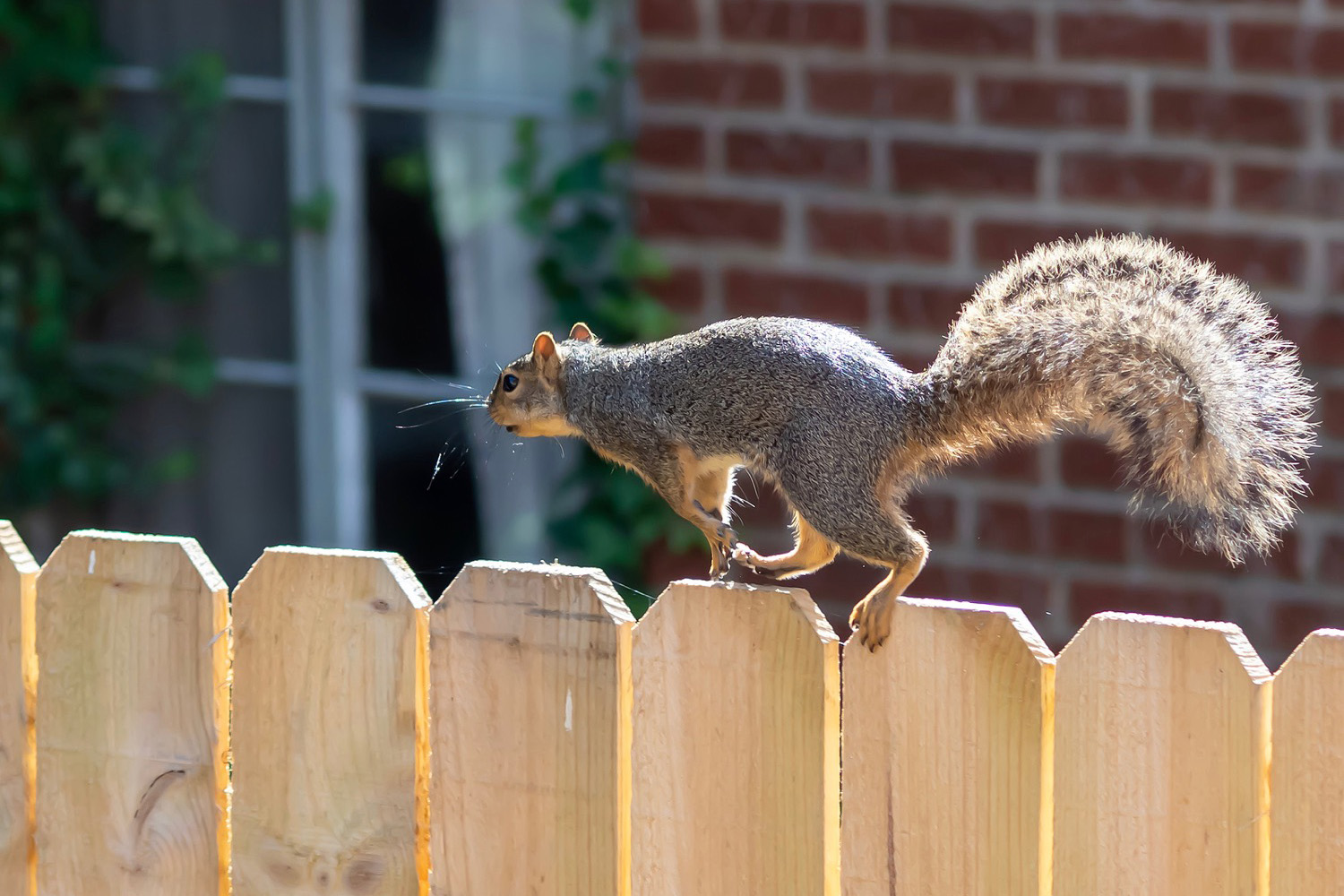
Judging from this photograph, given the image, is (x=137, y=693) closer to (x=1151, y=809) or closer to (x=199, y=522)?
(x=1151, y=809)

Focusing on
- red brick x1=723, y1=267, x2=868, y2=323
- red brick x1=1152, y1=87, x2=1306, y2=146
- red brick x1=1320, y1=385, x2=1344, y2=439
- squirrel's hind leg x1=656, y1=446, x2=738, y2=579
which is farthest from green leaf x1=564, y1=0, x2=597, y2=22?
squirrel's hind leg x1=656, y1=446, x2=738, y2=579

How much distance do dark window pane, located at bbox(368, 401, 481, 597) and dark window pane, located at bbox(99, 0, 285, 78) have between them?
2.60ft

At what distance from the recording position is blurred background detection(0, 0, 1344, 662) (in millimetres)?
2801

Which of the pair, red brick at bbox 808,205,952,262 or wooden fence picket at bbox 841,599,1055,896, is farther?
red brick at bbox 808,205,952,262

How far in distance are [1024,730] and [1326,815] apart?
9.4 inches

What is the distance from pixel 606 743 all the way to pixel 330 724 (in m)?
0.28

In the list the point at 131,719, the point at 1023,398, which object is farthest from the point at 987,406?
the point at 131,719

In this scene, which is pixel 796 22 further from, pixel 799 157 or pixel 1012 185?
pixel 1012 185

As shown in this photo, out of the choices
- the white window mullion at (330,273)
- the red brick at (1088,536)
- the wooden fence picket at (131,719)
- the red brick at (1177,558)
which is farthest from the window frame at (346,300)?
the wooden fence picket at (131,719)

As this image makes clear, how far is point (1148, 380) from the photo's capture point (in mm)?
1402

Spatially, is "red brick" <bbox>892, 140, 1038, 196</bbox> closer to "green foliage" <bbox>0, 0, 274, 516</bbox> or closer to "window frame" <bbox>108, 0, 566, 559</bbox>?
"window frame" <bbox>108, 0, 566, 559</bbox>

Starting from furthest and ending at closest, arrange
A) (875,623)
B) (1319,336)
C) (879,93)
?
(879,93) < (1319,336) < (875,623)

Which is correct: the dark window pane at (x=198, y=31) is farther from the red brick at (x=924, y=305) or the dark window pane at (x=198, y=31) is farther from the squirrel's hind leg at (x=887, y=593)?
the squirrel's hind leg at (x=887, y=593)

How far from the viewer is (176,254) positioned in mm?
3582
